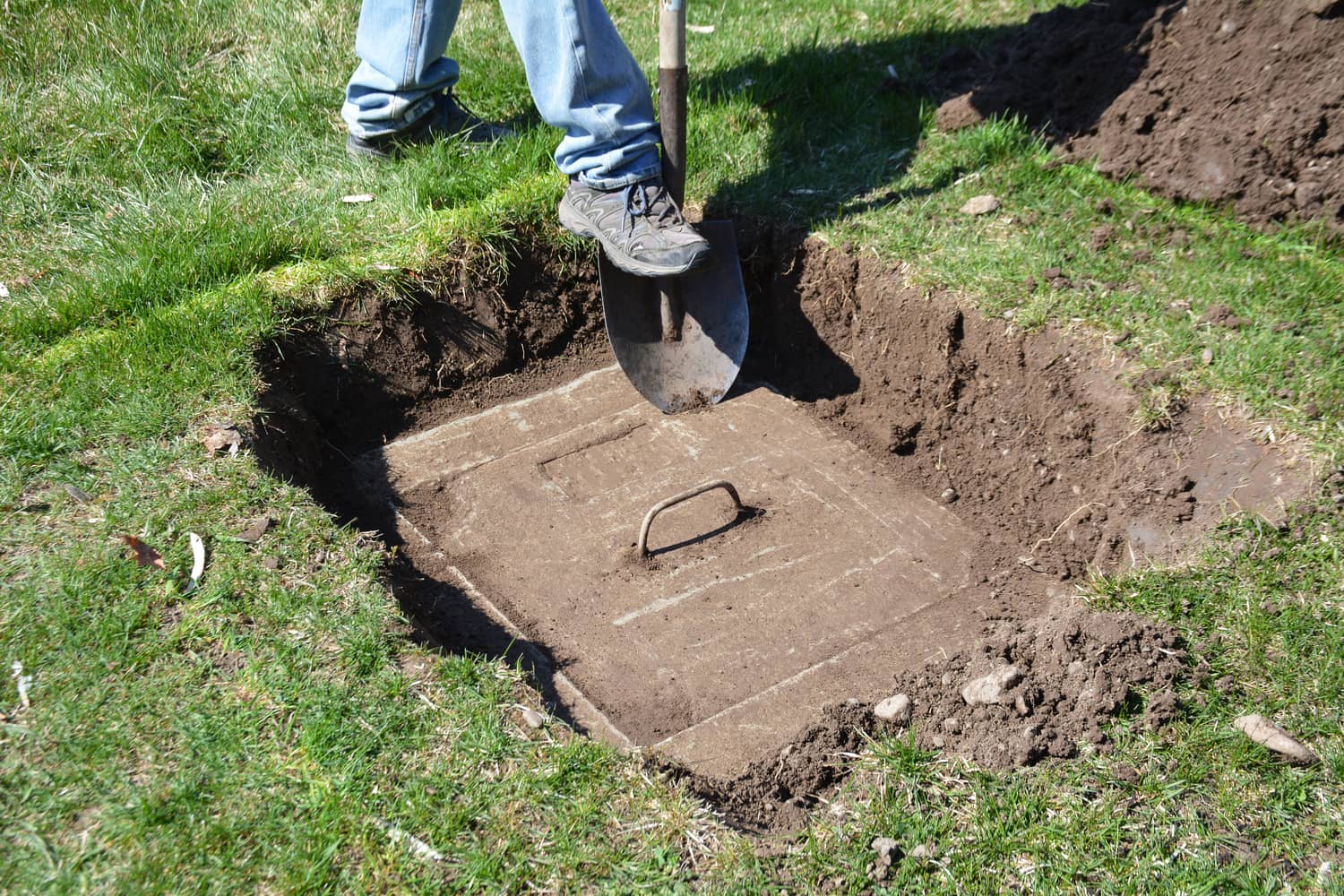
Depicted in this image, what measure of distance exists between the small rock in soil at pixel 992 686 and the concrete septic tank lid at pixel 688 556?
0.34 meters

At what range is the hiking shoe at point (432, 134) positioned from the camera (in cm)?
420

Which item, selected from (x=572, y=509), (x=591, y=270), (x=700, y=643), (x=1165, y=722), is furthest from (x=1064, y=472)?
(x=591, y=270)

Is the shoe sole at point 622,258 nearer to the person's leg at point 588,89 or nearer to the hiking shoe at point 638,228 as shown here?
the hiking shoe at point 638,228

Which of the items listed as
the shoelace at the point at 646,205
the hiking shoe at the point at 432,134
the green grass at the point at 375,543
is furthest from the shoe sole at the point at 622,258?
the hiking shoe at the point at 432,134

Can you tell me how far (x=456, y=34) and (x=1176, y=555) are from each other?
408cm

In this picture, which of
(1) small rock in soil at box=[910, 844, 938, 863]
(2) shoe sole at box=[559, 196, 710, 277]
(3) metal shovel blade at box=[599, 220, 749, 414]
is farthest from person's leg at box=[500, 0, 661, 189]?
(1) small rock in soil at box=[910, 844, 938, 863]

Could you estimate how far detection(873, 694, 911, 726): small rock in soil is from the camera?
2.46 meters

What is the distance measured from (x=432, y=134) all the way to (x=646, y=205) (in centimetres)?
126

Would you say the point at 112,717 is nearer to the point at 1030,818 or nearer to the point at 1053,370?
the point at 1030,818

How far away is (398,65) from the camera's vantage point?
3982 mm

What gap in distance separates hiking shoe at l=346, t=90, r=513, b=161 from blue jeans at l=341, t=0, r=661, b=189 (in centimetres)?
10

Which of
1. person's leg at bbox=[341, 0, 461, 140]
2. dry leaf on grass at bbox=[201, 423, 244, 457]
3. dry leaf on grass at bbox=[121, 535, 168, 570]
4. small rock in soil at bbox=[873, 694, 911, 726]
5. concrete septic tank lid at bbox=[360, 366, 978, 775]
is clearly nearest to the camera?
small rock in soil at bbox=[873, 694, 911, 726]

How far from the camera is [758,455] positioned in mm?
3652

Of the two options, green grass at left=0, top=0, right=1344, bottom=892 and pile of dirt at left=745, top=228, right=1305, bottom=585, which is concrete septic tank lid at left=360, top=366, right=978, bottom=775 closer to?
pile of dirt at left=745, top=228, right=1305, bottom=585
